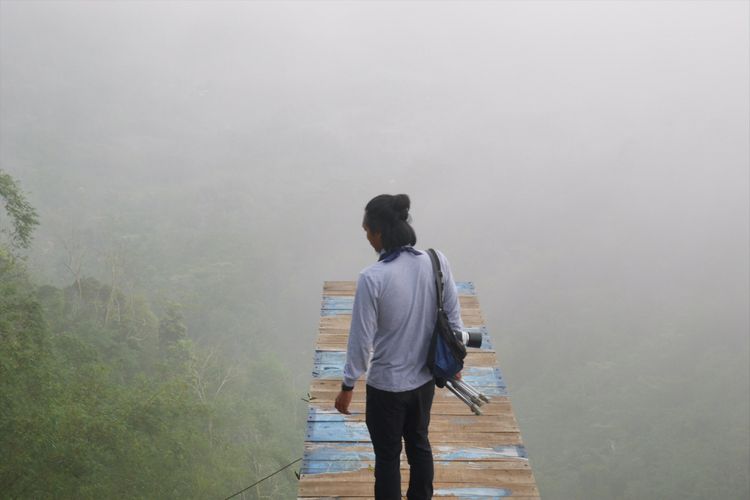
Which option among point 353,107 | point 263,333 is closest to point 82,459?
point 263,333

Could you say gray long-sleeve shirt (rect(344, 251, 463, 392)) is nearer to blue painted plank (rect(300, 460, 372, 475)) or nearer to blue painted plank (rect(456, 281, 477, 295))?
blue painted plank (rect(300, 460, 372, 475))

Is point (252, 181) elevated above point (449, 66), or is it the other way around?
point (449, 66)

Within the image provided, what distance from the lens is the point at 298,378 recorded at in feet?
96.7

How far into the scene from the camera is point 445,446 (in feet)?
10.2

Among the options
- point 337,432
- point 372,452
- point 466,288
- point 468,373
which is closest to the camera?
point 372,452

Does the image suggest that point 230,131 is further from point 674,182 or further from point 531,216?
point 674,182

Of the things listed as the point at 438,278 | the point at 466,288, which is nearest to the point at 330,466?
the point at 438,278

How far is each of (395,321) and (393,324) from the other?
0.01 m

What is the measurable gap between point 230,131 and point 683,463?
1862 inches

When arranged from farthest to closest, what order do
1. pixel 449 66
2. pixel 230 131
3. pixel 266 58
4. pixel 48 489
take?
Answer: 1. pixel 266 58
2. pixel 449 66
3. pixel 230 131
4. pixel 48 489

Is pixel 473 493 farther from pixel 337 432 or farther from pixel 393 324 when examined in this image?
pixel 393 324

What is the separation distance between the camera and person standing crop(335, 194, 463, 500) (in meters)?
2.01

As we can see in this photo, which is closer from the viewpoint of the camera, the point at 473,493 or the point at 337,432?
the point at 473,493

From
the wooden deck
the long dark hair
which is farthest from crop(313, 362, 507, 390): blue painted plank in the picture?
the long dark hair
